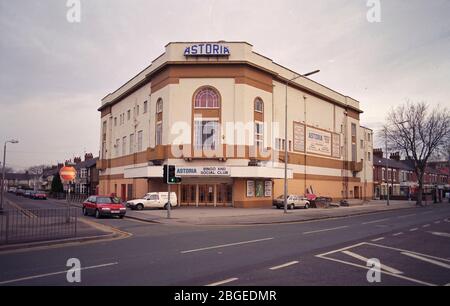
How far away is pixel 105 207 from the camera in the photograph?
23797 millimetres

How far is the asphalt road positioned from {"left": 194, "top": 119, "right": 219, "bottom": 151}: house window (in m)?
21.9

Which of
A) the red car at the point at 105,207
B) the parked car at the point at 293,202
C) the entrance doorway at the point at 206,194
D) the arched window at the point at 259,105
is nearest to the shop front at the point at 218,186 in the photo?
the entrance doorway at the point at 206,194

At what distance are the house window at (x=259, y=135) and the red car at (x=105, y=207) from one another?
17127mm

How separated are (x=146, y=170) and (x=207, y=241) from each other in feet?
77.4

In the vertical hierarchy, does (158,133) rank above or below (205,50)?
below

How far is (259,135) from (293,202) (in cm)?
760

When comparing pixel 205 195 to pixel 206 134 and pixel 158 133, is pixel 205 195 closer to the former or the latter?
pixel 206 134

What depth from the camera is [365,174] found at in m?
60.9

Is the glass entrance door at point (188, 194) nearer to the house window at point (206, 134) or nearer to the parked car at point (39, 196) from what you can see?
the house window at point (206, 134)

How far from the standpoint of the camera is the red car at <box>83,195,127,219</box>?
23781 millimetres

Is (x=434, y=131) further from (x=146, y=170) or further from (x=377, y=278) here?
(x=377, y=278)

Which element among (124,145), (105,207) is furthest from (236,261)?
(124,145)

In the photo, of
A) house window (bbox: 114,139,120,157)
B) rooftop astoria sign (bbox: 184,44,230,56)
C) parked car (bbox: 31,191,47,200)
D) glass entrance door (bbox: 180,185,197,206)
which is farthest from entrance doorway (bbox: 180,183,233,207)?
parked car (bbox: 31,191,47,200)

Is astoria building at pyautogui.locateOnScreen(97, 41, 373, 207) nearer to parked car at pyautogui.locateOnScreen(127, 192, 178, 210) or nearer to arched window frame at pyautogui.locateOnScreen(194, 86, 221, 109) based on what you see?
arched window frame at pyautogui.locateOnScreen(194, 86, 221, 109)
